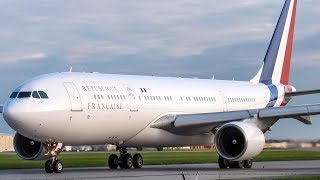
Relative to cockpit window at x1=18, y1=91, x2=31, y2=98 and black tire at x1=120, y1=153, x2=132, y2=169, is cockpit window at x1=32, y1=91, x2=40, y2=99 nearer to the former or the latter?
cockpit window at x1=18, y1=91, x2=31, y2=98

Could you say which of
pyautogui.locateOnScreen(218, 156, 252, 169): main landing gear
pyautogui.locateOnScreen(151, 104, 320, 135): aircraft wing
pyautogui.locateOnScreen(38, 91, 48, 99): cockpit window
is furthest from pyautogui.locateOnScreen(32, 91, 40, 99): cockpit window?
pyautogui.locateOnScreen(218, 156, 252, 169): main landing gear

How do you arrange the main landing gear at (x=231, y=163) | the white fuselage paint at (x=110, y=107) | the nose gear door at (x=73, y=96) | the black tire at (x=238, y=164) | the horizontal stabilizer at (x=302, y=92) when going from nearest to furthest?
1. the white fuselage paint at (x=110, y=107)
2. the nose gear door at (x=73, y=96)
3. the black tire at (x=238, y=164)
4. the main landing gear at (x=231, y=163)
5. the horizontal stabilizer at (x=302, y=92)

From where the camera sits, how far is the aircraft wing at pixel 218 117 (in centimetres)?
3200

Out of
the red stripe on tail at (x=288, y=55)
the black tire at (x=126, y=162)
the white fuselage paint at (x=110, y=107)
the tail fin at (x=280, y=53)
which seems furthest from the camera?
the red stripe on tail at (x=288, y=55)

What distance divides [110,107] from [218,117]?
193 inches

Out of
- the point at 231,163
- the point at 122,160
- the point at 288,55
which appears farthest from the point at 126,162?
the point at 288,55

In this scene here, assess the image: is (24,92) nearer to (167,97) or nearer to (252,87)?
(167,97)

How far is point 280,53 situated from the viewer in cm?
4409

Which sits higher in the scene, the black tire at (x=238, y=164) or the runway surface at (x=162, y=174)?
the black tire at (x=238, y=164)

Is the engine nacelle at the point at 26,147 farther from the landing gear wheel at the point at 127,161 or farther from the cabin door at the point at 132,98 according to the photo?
the landing gear wheel at the point at 127,161

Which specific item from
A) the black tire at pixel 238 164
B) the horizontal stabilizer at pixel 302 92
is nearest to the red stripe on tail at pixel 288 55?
the horizontal stabilizer at pixel 302 92

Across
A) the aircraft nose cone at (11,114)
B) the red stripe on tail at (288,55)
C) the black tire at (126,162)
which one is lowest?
the black tire at (126,162)

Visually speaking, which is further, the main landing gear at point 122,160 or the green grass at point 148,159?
the green grass at point 148,159

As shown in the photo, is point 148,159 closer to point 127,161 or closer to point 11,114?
point 127,161
